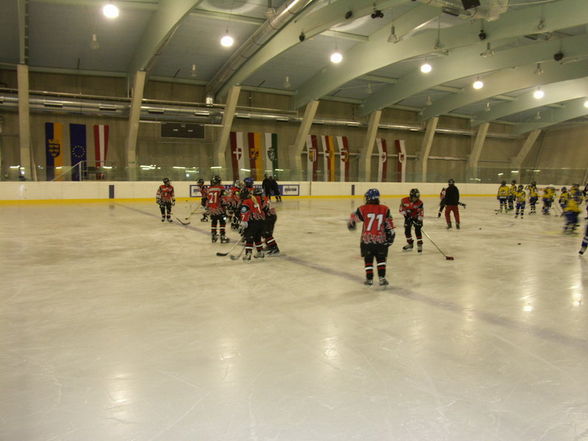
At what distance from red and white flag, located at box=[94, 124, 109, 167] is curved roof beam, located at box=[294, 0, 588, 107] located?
1078 cm

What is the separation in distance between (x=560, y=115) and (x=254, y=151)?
21.6m

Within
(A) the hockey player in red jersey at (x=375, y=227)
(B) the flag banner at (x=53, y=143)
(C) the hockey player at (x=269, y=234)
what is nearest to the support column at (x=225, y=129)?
(B) the flag banner at (x=53, y=143)

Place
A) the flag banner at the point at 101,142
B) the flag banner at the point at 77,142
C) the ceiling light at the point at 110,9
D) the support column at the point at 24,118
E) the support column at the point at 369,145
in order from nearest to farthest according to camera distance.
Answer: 1. the ceiling light at the point at 110,9
2. the support column at the point at 24,118
3. the flag banner at the point at 77,142
4. the flag banner at the point at 101,142
5. the support column at the point at 369,145

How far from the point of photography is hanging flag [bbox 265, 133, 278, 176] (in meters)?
27.1

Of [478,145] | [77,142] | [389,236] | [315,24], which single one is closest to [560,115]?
[478,145]

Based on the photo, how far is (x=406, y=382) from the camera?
9.64 feet

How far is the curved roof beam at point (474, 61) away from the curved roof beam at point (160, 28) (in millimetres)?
12725

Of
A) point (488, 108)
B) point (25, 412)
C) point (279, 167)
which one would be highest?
point (488, 108)

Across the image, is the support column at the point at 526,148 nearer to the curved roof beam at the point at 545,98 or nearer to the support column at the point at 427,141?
the curved roof beam at the point at 545,98

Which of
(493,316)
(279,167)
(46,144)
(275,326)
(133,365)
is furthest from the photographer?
(279,167)

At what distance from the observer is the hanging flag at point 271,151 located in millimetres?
27141

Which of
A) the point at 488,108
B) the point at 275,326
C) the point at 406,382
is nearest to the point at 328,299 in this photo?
the point at 275,326

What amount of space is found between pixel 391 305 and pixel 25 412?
3340 mm

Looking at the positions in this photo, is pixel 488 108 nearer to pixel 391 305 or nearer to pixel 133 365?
pixel 391 305
